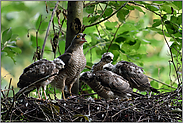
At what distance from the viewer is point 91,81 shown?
2408 mm

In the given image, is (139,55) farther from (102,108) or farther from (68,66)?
(102,108)

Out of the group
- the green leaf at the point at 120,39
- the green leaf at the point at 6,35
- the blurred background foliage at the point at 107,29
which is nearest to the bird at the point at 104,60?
the blurred background foliage at the point at 107,29

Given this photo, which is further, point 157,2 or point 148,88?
point 148,88

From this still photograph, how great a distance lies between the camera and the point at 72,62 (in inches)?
91.7

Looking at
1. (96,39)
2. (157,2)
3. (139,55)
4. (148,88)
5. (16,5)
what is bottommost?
(148,88)

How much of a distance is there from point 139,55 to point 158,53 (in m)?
0.63

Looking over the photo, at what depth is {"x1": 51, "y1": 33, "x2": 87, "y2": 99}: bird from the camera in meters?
2.33

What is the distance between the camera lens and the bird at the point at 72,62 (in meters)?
2.33

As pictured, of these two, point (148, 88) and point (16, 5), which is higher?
point (16, 5)

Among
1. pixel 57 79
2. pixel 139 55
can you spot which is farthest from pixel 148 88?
pixel 57 79

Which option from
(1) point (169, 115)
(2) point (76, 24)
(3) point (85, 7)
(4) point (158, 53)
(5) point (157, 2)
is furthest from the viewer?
(4) point (158, 53)

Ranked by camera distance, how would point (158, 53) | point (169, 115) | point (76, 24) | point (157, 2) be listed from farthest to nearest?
point (158, 53)
point (76, 24)
point (157, 2)
point (169, 115)

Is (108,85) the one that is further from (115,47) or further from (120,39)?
(120,39)

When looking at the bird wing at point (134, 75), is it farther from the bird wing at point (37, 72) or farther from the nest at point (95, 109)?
the bird wing at point (37, 72)
